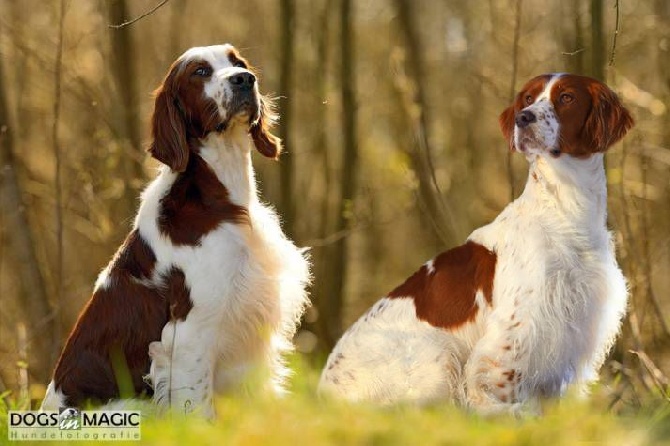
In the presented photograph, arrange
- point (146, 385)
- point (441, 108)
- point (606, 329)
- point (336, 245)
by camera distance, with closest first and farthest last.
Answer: point (146, 385) → point (606, 329) → point (336, 245) → point (441, 108)

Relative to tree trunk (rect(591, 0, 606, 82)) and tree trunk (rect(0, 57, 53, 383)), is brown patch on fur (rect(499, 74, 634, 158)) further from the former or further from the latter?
tree trunk (rect(0, 57, 53, 383))

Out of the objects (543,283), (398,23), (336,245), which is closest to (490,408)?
(543,283)

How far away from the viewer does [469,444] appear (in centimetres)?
346

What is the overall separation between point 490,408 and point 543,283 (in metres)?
0.63

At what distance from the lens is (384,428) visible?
11.5ft

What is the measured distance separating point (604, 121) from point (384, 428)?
220cm

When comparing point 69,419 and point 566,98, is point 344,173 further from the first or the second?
point 69,419

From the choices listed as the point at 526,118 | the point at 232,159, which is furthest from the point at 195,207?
the point at 526,118

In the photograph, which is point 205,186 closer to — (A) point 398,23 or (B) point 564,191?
(B) point 564,191

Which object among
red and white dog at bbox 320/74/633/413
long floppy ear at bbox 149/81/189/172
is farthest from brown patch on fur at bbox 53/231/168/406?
red and white dog at bbox 320/74/633/413

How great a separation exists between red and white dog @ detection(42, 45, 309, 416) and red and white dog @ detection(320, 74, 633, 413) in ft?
2.57

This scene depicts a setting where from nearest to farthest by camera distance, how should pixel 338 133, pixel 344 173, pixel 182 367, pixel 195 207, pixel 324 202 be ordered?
1. pixel 182 367
2. pixel 195 207
3. pixel 344 173
4. pixel 324 202
5. pixel 338 133

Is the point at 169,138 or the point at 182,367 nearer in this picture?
the point at 182,367

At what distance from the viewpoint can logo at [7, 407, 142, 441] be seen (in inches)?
157
